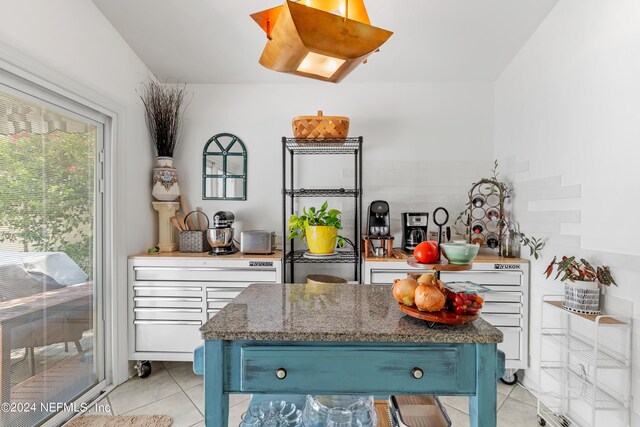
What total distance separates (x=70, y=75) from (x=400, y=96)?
2503 mm

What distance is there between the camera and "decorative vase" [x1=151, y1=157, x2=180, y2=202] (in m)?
2.78

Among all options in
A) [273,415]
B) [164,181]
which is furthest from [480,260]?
[164,181]

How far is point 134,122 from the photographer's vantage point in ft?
8.60

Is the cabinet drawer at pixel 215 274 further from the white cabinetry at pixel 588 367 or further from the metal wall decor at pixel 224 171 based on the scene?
the white cabinetry at pixel 588 367

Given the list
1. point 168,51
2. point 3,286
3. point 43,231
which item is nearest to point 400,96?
point 168,51

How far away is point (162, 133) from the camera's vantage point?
2.81 m

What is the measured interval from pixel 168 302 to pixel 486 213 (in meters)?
2.69

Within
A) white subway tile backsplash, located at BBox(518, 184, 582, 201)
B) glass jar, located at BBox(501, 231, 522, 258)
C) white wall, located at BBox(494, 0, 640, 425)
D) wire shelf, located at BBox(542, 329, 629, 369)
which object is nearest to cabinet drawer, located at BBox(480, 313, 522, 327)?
white wall, located at BBox(494, 0, 640, 425)

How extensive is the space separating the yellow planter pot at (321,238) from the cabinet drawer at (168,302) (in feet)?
3.17

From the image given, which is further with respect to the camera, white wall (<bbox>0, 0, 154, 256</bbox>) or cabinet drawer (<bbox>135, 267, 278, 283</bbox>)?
cabinet drawer (<bbox>135, 267, 278, 283</bbox>)

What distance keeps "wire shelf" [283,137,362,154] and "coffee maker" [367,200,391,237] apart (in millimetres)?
531

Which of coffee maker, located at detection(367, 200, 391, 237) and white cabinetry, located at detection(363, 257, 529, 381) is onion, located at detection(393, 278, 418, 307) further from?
coffee maker, located at detection(367, 200, 391, 237)

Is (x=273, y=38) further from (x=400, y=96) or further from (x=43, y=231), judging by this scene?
(x=400, y=96)

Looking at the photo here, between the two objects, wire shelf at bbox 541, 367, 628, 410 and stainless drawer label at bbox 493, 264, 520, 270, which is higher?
stainless drawer label at bbox 493, 264, 520, 270
